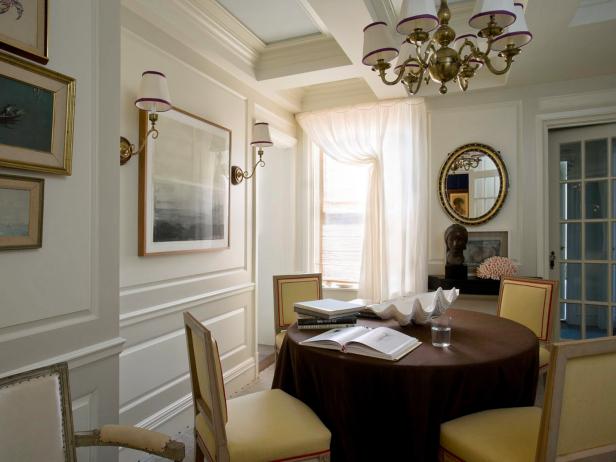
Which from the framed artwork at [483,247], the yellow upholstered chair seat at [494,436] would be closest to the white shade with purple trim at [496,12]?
the yellow upholstered chair seat at [494,436]

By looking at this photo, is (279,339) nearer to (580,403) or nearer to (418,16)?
(580,403)

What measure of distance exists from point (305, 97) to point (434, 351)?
3.18 meters

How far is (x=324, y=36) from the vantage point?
2971mm

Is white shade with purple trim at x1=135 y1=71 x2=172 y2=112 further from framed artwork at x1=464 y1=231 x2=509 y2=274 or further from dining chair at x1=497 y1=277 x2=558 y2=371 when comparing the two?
framed artwork at x1=464 y1=231 x2=509 y2=274

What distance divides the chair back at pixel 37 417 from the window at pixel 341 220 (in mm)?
3147

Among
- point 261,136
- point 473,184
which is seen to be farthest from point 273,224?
point 473,184

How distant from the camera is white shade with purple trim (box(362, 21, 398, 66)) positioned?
1.75m

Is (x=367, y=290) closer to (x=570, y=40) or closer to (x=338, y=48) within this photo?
(x=338, y=48)

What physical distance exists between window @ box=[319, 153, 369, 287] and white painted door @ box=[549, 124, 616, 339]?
1699mm

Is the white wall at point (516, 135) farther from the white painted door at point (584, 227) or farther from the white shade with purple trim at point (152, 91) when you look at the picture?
the white shade with purple trim at point (152, 91)

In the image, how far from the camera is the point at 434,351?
1.60 metres

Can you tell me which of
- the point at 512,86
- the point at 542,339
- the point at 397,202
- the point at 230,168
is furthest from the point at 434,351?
the point at 512,86

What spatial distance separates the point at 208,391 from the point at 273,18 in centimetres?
242

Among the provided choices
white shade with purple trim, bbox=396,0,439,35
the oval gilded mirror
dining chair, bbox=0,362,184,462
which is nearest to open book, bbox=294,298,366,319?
dining chair, bbox=0,362,184,462
